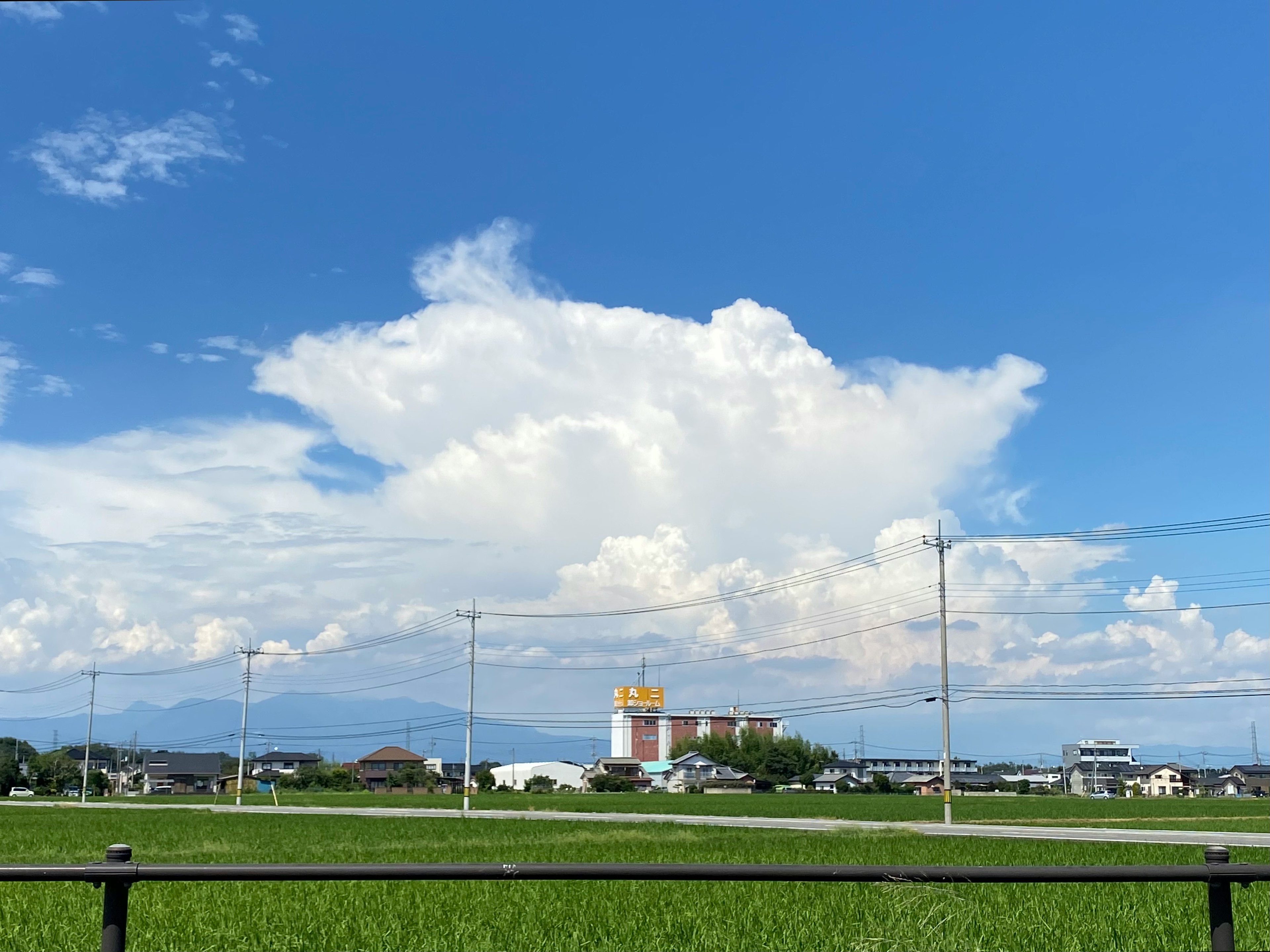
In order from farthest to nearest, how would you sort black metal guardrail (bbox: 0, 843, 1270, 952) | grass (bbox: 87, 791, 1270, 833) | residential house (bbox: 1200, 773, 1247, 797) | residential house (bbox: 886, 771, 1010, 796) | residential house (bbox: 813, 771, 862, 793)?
residential house (bbox: 1200, 773, 1247, 797) < residential house (bbox: 813, 771, 862, 793) < residential house (bbox: 886, 771, 1010, 796) < grass (bbox: 87, 791, 1270, 833) < black metal guardrail (bbox: 0, 843, 1270, 952)

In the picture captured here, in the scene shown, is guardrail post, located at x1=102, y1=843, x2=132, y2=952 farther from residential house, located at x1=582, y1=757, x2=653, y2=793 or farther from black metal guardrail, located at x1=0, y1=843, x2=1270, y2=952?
residential house, located at x1=582, y1=757, x2=653, y2=793

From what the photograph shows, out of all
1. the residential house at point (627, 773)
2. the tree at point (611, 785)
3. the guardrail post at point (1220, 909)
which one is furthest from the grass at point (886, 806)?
the guardrail post at point (1220, 909)

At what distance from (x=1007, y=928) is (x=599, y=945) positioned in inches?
177

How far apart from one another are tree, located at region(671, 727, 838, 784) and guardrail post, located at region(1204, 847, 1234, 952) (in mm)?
184025

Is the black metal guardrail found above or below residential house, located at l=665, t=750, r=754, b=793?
above

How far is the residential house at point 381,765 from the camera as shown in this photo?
181500mm

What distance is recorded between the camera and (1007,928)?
12.5 m

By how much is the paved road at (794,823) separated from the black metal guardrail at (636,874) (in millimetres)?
21228

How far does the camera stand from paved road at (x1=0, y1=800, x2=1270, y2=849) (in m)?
42.2

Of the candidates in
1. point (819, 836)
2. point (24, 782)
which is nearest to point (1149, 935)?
point (819, 836)

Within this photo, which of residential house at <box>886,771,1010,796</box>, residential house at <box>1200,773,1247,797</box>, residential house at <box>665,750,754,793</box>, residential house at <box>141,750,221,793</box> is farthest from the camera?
residential house at <box>1200,773,1247,797</box>

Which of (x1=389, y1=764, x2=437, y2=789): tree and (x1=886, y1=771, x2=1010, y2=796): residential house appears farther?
(x1=886, y1=771, x2=1010, y2=796): residential house

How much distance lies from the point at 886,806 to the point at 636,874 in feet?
302

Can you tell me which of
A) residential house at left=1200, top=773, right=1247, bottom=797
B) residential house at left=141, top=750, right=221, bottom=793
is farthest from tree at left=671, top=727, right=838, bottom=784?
residential house at left=141, top=750, right=221, bottom=793
